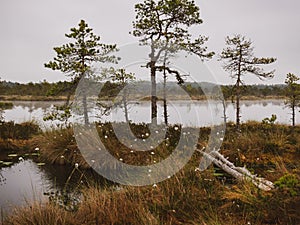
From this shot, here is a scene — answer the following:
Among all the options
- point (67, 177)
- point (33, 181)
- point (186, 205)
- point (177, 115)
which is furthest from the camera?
point (177, 115)

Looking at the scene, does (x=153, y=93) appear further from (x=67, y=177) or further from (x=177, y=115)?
(x=177, y=115)

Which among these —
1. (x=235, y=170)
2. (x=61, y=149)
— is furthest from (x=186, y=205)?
(x=61, y=149)

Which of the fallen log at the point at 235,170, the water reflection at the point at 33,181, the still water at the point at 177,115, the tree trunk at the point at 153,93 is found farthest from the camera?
the still water at the point at 177,115

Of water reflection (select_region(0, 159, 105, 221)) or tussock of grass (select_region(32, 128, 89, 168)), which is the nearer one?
water reflection (select_region(0, 159, 105, 221))

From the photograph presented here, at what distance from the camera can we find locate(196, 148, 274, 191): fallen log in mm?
4402

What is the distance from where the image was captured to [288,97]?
44.0ft

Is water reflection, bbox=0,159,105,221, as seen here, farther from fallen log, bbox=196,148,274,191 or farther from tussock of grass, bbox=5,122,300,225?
fallen log, bbox=196,148,274,191

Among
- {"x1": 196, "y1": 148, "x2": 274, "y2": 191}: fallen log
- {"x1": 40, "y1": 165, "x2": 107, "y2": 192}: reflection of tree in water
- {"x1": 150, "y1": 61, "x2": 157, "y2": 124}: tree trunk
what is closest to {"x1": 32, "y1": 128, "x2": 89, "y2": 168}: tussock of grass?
{"x1": 40, "y1": 165, "x2": 107, "y2": 192}: reflection of tree in water

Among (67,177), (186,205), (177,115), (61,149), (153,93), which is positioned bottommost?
(67,177)

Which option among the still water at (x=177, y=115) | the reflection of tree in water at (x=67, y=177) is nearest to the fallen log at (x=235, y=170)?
the reflection of tree in water at (x=67, y=177)

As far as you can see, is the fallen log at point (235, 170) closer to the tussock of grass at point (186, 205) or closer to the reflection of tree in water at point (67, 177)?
the tussock of grass at point (186, 205)

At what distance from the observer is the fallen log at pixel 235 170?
4.40 m

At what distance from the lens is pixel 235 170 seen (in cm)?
559

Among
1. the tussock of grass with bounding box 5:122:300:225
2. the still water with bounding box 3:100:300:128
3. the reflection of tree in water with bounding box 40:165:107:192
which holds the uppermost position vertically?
the still water with bounding box 3:100:300:128
